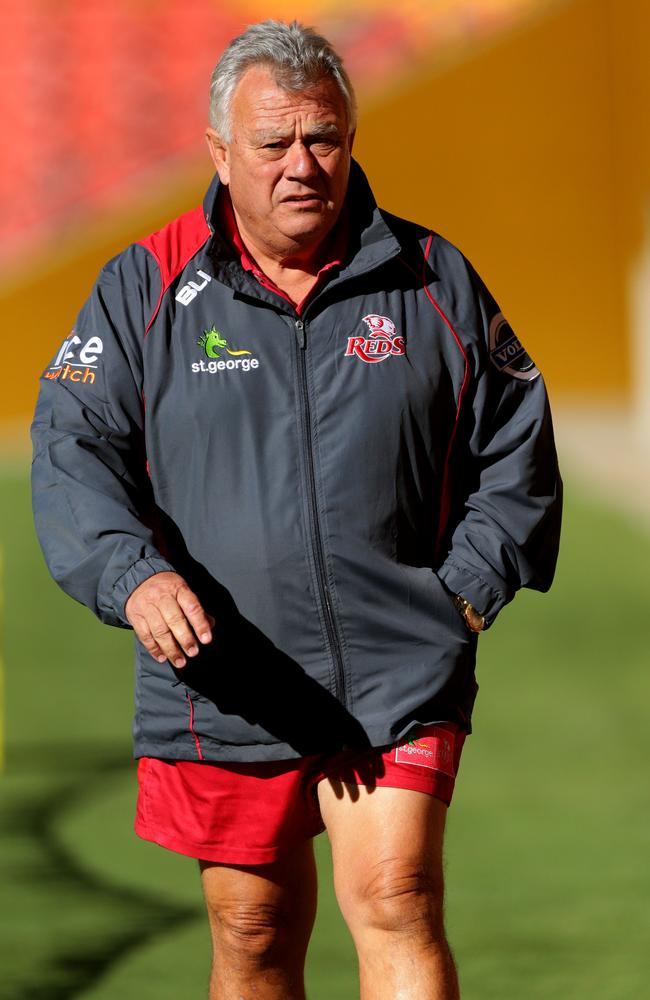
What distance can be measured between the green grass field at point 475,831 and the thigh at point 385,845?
964 millimetres

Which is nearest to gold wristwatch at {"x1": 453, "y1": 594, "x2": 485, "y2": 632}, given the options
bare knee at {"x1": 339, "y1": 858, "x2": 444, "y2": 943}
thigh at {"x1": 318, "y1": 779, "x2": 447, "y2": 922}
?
thigh at {"x1": 318, "y1": 779, "x2": 447, "y2": 922}

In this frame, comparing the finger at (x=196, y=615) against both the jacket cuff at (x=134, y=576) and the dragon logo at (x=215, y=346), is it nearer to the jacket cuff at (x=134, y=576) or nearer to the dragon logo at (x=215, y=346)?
the jacket cuff at (x=134, y=576)

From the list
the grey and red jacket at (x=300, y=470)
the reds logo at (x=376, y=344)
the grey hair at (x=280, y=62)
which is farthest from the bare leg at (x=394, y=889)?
the grey hair at (x=280, y=62)

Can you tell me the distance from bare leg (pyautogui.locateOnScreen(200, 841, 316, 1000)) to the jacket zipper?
38 centimetres

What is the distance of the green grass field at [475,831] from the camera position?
11.9 ft

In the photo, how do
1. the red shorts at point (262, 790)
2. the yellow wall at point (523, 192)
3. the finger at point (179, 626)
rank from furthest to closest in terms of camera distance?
the yellow wall at point (523, 192) < the red shorts at point (262, 790) < the finger at point (179, 626)

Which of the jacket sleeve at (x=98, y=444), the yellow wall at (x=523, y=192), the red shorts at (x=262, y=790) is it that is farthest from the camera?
the yellow wall at (x=523, y=192)

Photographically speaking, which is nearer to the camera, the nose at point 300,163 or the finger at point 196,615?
the finger at point 196,615

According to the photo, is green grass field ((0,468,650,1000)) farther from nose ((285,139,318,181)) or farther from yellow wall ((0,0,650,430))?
yellow wall ((0,0,650,430))

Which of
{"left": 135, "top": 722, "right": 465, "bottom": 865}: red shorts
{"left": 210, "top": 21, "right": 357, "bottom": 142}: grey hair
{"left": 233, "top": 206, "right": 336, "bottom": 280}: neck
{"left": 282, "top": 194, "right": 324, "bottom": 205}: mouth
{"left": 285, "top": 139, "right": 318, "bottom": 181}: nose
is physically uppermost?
{"left": 210, "top": 21, "right": 357, "bottom": 142}: grey hair

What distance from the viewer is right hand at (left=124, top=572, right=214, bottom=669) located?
92.0 inches

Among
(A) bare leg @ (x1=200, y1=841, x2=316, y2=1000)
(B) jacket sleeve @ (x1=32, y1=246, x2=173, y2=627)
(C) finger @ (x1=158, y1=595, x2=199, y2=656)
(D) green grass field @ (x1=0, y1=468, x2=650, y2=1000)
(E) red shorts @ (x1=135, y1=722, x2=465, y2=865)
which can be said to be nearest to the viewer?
(C) finger @ (x1=158, y1=595, x2=199, y2=656)

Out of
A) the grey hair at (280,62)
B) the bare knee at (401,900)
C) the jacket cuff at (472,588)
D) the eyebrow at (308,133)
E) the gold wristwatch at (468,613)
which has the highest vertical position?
the grey hair at (280,62)

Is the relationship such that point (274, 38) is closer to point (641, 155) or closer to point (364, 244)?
point (364, 244)
